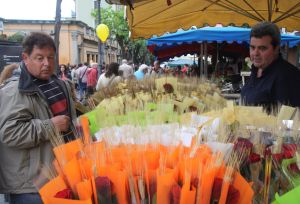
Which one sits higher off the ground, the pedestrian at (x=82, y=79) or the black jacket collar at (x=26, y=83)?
the black jacket collar at (x=26, y=83)

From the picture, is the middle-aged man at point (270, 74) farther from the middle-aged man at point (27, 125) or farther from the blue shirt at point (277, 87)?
the middle-aged man at point (27, 125)

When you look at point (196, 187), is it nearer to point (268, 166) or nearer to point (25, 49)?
point (268, 166)

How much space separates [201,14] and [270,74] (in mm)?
2049

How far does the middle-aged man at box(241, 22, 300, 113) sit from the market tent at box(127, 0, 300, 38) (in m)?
1.73

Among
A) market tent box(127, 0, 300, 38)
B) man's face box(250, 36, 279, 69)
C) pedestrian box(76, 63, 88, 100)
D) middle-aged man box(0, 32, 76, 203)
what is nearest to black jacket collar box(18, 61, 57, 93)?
middle-aged man box(0, 32, 76, 203)

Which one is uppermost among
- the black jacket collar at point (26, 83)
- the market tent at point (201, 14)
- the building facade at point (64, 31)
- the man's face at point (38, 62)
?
the building facade at point (64, 31)

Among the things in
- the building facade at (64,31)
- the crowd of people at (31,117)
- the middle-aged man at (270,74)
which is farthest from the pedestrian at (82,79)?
the building facade at (64,31)

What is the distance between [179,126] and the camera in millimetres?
1736

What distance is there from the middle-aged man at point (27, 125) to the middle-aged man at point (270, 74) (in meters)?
1.60

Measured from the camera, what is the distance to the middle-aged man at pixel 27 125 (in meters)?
2.18

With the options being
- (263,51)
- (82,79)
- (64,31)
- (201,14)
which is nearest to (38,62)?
(263,51)

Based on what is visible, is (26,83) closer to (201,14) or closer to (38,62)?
(38,62)

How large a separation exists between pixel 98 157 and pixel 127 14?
361 cm

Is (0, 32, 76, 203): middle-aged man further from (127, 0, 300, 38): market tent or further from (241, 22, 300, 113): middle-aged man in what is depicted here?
(127, 0, 300, 38): market tent
